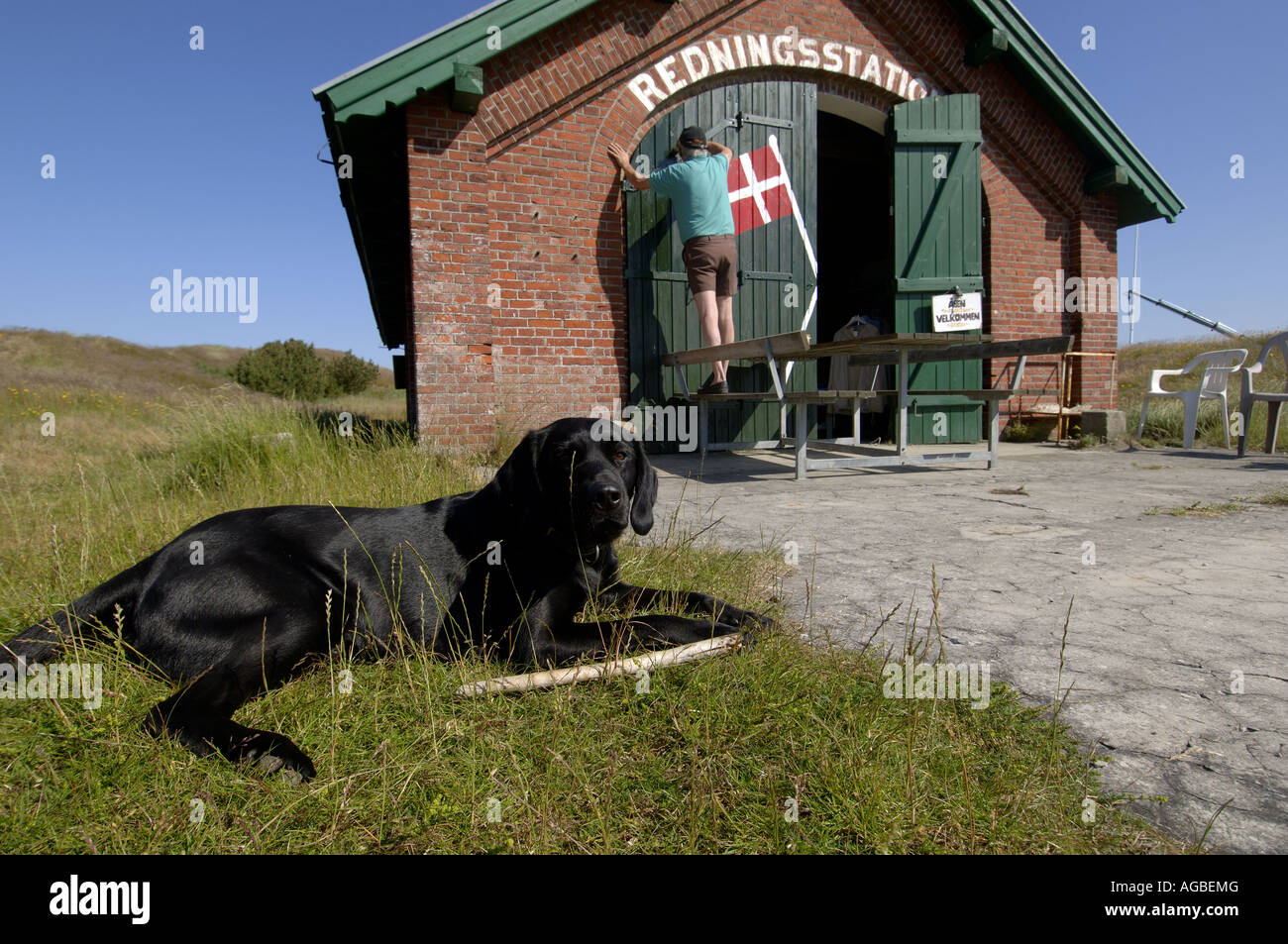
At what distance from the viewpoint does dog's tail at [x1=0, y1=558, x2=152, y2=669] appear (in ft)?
6.37

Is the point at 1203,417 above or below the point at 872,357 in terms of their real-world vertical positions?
below

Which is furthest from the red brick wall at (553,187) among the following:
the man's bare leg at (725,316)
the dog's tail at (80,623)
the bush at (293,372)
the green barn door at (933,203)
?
the bush at (293,372)

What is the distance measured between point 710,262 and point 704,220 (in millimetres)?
392

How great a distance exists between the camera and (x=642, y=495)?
2.57m

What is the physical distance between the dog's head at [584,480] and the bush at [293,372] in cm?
3013

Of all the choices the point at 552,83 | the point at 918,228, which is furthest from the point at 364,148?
the point at 918,228

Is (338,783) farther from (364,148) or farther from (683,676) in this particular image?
(364,148)

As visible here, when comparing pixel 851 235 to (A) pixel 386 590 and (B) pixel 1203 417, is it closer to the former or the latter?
(B) pixel 1203 417

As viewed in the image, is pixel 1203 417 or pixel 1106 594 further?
pixel 1203 417

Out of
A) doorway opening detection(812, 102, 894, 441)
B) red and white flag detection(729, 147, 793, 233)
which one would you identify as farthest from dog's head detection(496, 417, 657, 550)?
doorway opening detection(812, 102, 894, 441)

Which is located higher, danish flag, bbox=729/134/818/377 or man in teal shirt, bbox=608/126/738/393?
danish flag, bbox=729/134/818/377

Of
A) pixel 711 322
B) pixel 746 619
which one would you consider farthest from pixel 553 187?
pixel 746 619

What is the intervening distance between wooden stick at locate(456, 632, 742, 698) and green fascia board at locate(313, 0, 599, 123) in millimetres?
5433

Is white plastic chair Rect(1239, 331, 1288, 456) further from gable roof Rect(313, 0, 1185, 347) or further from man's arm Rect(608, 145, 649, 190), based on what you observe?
Result: man's arm Rect(608, 145, 649, 190)
